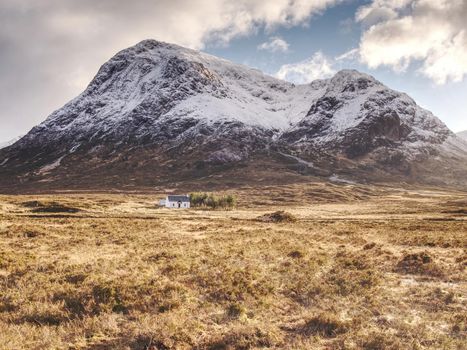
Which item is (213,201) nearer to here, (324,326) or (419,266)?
(419,266)

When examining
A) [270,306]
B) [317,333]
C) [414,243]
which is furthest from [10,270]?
[414,243]

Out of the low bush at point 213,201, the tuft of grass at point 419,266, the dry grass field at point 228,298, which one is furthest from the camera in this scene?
the low bush at point 213,201

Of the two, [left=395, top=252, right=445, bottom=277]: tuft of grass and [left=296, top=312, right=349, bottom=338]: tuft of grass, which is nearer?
[left=296, top=312, right=349, bottom=338]: tuft of grass

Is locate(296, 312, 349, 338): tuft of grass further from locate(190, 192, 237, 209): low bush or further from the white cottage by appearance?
the white cottage

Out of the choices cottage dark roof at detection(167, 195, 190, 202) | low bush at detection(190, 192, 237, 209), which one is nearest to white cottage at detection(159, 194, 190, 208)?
cottage dark roof at detection(167, 195, 190, 202)

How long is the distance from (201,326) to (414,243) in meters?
27.5

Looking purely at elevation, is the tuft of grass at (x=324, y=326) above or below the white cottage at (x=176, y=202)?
above

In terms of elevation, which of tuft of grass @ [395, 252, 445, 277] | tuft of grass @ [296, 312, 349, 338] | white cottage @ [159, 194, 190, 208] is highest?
tuft of grass @ [296, 312, 349, 338]

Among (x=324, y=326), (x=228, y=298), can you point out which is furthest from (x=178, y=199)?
(x=324, y=326)

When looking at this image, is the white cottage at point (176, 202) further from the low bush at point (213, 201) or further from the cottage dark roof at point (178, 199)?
the low bush at point (213, 201)

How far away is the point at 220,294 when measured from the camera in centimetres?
1634

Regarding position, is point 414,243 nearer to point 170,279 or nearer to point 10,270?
point 170,279

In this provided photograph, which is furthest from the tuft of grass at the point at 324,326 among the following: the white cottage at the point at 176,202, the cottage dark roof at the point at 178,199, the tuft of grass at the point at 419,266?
the cottage dark roof at the point at 178,199

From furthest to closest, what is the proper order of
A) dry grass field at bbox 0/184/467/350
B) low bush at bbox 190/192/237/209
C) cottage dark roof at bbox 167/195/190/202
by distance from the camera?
cottage dark roof at bbox 167/195/190/202 → low bush at bbox 190/192/237/209 → dry grass field at bbox 0/184/467/350
